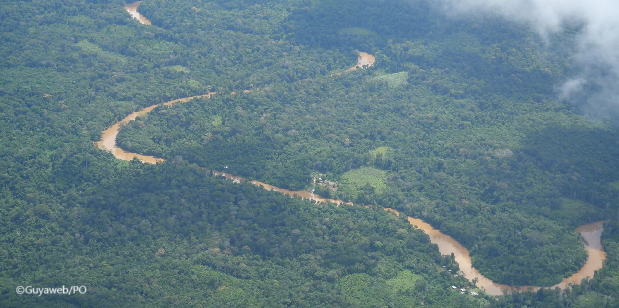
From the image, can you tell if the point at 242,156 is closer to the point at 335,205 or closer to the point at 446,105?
the point at 335,205

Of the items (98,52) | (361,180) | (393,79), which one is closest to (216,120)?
(361,180)

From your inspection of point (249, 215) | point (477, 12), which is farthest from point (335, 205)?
point (477, 12)

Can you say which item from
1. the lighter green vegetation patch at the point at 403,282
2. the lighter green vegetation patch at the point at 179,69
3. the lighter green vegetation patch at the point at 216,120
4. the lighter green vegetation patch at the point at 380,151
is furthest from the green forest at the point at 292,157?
the lighter green vegetation patch at the point at 216,120

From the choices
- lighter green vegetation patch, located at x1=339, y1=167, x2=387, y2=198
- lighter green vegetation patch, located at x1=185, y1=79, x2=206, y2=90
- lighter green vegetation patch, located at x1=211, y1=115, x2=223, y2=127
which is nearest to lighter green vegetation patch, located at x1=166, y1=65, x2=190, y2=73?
lighter green vegetation patch, located at x1=185, y1=79, x2=206, y2=90

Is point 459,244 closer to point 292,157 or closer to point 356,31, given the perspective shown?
point 292,157

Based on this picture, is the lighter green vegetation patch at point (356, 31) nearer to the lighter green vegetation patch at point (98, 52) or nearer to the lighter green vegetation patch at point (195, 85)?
the lighter green vegetation patch at point (195, 85)

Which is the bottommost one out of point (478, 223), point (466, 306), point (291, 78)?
point (466, 306)

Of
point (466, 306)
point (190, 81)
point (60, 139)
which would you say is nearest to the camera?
point (466, 306)

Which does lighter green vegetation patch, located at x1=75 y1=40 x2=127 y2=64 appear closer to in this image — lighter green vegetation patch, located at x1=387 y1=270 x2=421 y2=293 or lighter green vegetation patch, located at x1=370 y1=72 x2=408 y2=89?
lighter green vegetation patch, located at x1=370 y1=72 x2=408 y2=89
